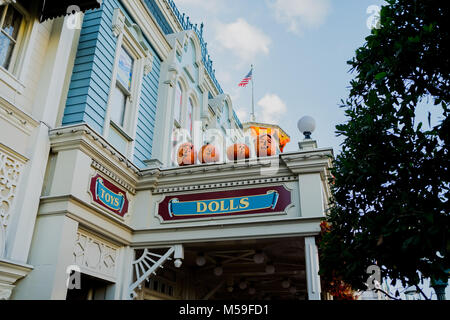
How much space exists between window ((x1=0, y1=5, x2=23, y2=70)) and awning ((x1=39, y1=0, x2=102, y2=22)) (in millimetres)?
482

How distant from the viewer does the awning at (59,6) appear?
804 cm

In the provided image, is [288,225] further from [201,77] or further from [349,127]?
[201,77]

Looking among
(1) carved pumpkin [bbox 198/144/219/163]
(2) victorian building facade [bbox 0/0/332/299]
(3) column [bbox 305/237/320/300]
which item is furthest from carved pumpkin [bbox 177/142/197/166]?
(3) column [bbox 305/237/320/300]

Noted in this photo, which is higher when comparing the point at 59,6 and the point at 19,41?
the point at 59,6

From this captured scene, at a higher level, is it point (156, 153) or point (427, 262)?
point (156, 153)

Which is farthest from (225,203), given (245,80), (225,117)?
(245,80)

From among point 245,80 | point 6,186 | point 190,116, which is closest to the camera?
point 6,186

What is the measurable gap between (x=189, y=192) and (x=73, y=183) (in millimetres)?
2546

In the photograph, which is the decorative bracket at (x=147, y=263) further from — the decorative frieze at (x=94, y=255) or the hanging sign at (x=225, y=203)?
the hanging sign at (x=225, y=203)

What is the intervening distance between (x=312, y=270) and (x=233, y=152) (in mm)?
3184

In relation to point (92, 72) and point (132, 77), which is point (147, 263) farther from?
point (132, 77)

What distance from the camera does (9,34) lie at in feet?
25.4
